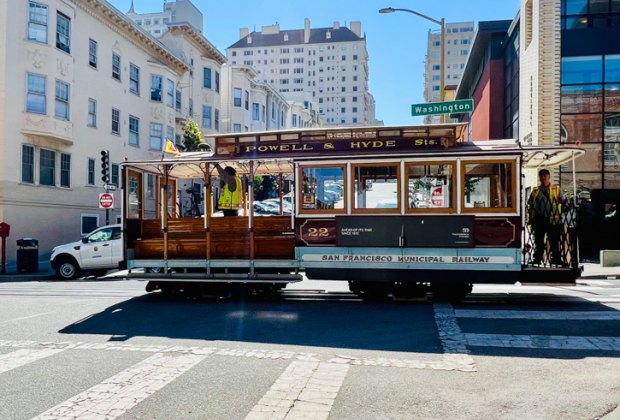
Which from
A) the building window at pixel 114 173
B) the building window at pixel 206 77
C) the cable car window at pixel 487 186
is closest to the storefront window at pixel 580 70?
the cable car window at pixel 487 186

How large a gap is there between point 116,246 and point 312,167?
8831mm

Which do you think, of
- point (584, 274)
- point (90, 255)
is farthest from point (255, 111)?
point (584, 274)

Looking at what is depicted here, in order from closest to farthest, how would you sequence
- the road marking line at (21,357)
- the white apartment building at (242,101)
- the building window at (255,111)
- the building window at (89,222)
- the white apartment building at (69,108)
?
the road marking line at (21,357) → the white apartment building at (69,108) → the building window at (89,222) → the white apartment building at (242,101) → the building window at (255,111)

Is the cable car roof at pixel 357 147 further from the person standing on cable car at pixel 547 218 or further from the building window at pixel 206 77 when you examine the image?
the building window at pixel 206 77

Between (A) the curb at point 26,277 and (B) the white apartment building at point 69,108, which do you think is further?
(B) the white apartment building at point 69,108

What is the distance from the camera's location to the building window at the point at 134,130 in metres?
30.1

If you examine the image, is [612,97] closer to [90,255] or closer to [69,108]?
[90,255]

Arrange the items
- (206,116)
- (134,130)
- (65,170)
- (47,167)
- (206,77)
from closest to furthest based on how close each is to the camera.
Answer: (47,167)
(65,170)
(134,130)
(206,116)
(206,77)

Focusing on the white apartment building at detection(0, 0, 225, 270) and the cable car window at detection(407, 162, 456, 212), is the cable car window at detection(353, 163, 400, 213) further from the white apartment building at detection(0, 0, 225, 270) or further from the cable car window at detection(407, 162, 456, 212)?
the white apartment building at detection(0, 0, 225, 270)

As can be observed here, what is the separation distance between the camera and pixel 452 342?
6.60 metres

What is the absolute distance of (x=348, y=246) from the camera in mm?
9586

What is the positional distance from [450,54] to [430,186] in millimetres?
135329

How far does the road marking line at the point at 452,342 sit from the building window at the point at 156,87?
1072 inches

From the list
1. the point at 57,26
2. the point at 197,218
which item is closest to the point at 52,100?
the point at 57,26
